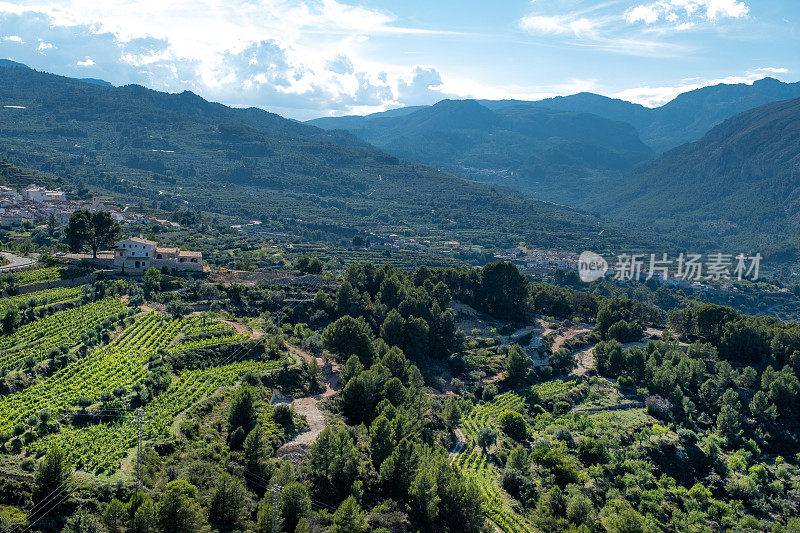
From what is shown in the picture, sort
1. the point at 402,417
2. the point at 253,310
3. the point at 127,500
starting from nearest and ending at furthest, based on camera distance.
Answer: the point at 127,500 < the point at 402,417 < the point at 253,310

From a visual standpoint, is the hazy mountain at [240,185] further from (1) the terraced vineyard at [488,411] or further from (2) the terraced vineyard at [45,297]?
(1) the terraced vineyard at [488,411]

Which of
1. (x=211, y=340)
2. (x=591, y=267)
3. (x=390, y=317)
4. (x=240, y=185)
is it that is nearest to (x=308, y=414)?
(x=211, y=340)

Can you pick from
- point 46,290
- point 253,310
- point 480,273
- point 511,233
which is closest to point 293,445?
point 253,310

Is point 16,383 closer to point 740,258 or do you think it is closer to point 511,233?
point 511,233

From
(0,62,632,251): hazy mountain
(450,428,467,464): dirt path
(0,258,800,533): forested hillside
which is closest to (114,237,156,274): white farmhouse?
(0,258,800,533): forested hillside

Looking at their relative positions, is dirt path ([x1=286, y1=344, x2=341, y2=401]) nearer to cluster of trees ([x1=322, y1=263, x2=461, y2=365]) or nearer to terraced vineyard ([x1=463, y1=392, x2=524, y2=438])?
cluster of trees ([x1=322, y1=263, x2=461, y2=365])
